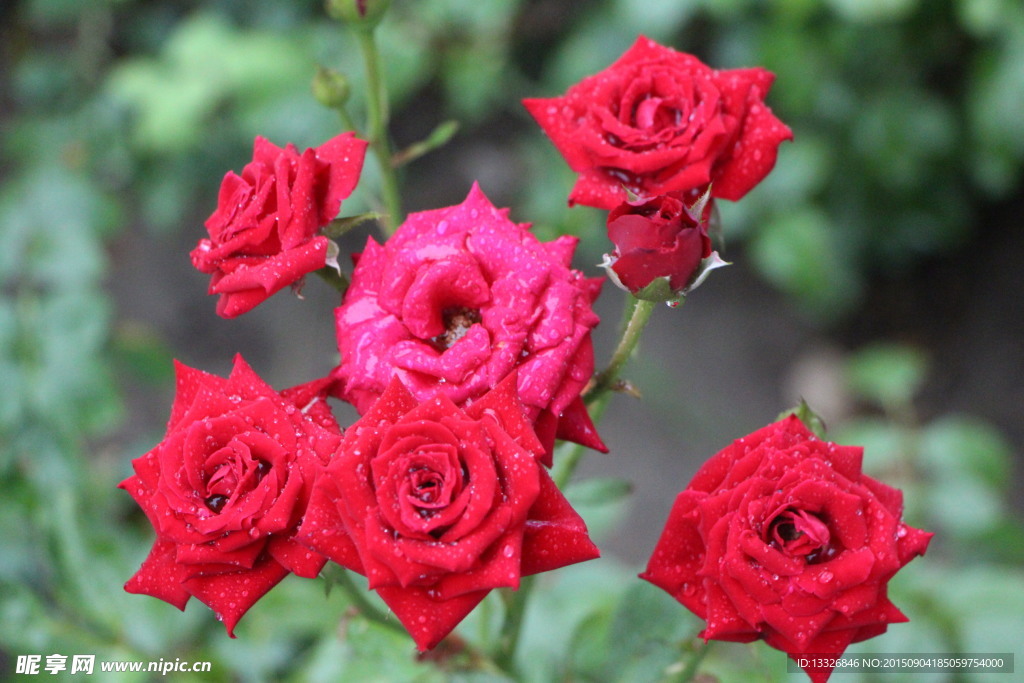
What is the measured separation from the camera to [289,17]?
183 cm

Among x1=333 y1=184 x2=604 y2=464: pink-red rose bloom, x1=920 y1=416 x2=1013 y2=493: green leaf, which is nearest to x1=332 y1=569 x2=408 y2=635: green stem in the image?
x1=333 y1=184 x2=604 y2=464: pink-red rose bloom

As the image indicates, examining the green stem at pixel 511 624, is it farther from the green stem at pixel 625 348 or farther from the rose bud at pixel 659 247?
the rose bud at pixel 659 247

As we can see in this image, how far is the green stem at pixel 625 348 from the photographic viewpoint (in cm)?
63

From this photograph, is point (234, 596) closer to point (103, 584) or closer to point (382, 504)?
point (382, 504)

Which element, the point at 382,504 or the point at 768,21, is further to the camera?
the point at 768,21

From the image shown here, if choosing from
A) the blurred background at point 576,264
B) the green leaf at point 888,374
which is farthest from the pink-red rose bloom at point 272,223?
the green leaf at point 888,374

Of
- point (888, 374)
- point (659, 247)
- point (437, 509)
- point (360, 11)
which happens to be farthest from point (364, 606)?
point (888, 374)

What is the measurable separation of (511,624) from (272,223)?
42 cm

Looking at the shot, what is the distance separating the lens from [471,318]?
623 mm

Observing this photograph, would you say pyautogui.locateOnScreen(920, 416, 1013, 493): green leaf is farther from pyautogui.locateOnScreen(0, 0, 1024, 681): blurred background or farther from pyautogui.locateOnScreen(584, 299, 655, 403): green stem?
pyautogui.locateOnScreen(584, 299, 655, 403): green stem

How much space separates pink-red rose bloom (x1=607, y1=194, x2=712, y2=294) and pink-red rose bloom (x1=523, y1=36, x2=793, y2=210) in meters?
0.09

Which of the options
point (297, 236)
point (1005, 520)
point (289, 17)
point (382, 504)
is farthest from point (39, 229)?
point (1005, 520)

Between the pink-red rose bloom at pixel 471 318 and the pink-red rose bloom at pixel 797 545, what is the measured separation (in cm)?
10

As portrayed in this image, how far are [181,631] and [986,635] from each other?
1013 millimetres
